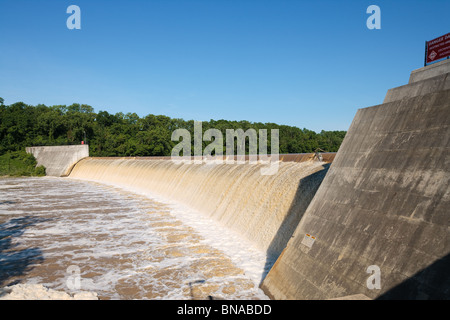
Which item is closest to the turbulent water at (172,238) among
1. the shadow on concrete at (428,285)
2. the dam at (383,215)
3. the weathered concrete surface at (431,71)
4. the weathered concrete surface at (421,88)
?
the dam at (383,215)

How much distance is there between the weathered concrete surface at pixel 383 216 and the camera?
12.5ft

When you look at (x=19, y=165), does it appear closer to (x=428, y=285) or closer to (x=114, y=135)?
(x=114, y=135)

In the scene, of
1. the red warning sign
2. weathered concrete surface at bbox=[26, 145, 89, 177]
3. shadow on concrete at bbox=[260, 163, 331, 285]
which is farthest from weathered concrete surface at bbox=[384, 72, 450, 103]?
weathered concrete surface at bbox=[26, 145, 89, 177]

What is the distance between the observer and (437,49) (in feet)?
25.6

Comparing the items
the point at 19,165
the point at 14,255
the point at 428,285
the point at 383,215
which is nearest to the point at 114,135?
the point at 19,165

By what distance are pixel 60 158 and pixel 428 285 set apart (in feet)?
161

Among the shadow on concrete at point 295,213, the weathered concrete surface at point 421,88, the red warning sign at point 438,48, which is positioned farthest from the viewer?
the shadow on concrete at point 295,213

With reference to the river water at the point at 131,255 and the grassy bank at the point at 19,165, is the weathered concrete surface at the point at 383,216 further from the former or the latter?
the grassy bank at the point at 19,165

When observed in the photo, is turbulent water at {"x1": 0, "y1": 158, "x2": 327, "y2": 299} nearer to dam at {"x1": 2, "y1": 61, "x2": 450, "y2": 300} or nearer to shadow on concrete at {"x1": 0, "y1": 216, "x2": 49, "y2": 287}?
shadow on concrete at {"x1": 0, "y1": 216, "x2": 49, "y2": 287}

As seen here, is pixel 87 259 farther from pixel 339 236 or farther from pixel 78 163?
pixel 78 163

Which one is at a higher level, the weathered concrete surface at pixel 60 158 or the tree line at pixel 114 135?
the tree line at pixel 114 135

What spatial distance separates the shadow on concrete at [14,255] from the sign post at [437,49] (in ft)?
39.0

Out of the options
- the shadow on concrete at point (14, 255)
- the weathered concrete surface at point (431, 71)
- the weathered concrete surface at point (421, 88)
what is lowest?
the shadow on concrete at point (14, 255)
